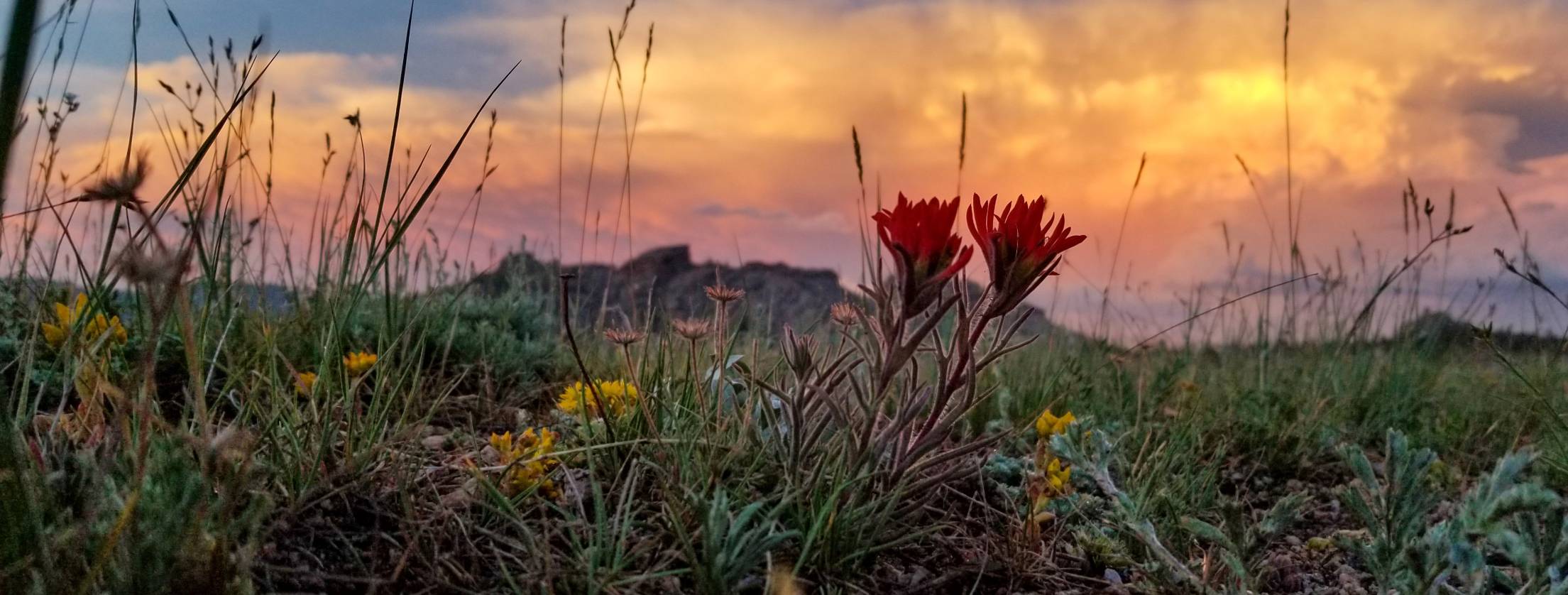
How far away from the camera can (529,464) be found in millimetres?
2082

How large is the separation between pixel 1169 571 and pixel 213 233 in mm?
2517

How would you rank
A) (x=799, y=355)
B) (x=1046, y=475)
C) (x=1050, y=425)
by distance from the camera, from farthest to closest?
(x=1050, y=425) < (x=1046, y=475) < (x=799, y=355)

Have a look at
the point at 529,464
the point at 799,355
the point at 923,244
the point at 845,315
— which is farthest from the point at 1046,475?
the point at 529,464

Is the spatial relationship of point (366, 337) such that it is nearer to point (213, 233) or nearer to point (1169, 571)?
point (213, 233)

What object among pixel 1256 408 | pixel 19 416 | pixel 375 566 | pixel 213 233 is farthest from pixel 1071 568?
pixel 213 233

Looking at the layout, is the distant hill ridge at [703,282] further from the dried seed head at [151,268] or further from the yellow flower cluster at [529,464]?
the dried seed head at [151,268]

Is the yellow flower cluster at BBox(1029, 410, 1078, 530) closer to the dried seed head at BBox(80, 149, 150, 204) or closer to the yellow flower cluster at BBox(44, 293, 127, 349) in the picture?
the dried seed head at BBox(80, 149, 150, 204)

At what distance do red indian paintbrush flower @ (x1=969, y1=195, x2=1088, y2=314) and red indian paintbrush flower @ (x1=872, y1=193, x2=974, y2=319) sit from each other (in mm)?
101

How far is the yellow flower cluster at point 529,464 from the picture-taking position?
6.68ft

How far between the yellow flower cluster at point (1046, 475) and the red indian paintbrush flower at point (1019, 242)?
736 mm

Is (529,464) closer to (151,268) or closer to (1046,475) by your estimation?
(151,268)

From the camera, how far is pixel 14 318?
3072 mm

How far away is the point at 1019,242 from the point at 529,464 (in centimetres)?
108

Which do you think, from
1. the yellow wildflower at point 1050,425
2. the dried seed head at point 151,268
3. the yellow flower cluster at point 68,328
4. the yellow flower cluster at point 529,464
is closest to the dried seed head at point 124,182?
the dried seed head at point 151,268
